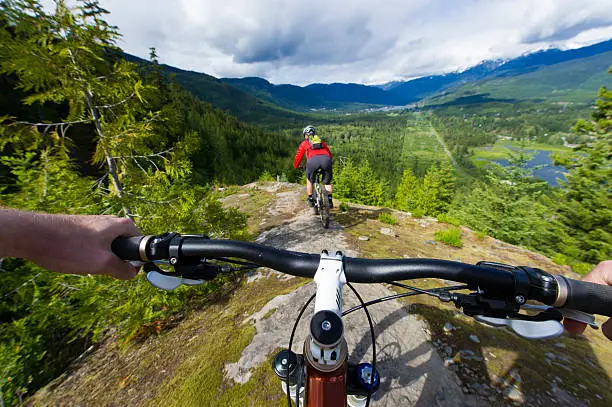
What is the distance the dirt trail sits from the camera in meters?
2.63

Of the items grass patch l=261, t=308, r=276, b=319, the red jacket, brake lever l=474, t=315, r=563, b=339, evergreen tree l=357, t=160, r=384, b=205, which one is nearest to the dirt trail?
grass patch l=261, t=308, r=276, b=319

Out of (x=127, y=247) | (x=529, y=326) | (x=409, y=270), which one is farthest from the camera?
(x=127, y=247)

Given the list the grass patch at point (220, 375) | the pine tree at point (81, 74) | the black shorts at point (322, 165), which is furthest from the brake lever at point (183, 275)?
the black shorts at point (322, 165)

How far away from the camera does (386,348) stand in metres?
3.18

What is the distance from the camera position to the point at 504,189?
18.6 meters

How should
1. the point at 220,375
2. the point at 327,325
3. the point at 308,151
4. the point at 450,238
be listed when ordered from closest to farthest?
the point at 327,325
the point at 220,375
the point at 450,238
the point at 308,151

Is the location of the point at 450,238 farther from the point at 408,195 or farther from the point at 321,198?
the point at 408,195

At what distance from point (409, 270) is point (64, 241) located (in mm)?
1946

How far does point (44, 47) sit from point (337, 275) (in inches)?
244

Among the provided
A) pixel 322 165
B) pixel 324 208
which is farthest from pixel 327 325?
pixel 322 165

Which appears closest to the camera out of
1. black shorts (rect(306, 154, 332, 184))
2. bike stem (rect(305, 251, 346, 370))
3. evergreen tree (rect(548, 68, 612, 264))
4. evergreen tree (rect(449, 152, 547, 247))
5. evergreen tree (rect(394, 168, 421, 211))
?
bike stem (rect(305, 251, 346, 370))

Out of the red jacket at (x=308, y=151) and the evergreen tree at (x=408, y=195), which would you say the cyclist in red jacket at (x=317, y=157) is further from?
the evergreen tree at (x=408, y=195)

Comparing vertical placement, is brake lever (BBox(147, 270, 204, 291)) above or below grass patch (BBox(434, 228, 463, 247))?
above

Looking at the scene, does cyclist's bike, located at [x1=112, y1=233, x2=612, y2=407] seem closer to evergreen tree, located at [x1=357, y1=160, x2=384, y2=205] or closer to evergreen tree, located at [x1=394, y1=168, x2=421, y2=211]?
evergreen tree, located at [x1=357, y1=160, x2=384, y2=205]
